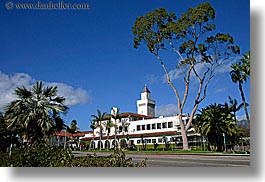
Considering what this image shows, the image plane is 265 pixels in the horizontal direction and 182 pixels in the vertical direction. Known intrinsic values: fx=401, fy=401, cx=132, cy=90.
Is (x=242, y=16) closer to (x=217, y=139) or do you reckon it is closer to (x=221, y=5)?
(x=221, y=5)

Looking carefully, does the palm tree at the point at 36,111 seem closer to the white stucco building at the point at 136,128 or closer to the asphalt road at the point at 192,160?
the white stucco building at the point at 136,128

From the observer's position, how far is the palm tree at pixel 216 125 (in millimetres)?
7375

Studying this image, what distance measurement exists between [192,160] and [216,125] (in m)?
3.16

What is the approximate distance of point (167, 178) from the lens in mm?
5754

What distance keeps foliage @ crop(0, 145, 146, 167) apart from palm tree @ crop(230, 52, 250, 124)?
1.84m

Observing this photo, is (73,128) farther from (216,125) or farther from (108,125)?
(216,125)

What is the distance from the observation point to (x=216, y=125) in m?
9.32

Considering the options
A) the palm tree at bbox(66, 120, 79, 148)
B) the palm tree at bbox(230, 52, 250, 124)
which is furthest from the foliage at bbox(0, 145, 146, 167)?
the palm tree at bbox(230, 52, 250, 124)

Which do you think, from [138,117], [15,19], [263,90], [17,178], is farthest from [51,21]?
[263,90]

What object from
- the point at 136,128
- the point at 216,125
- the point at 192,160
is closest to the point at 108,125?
the point at 136,128

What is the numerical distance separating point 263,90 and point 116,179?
8.14ft

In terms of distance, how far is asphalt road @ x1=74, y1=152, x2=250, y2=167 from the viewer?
592 centimetres

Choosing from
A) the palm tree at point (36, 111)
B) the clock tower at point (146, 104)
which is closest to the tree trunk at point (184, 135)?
the clock tower at point (146, 104)

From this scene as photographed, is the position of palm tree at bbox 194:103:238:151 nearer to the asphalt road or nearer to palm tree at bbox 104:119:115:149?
the asphalt road
